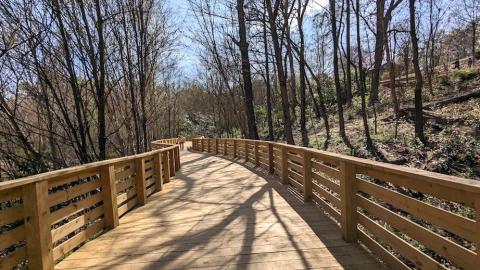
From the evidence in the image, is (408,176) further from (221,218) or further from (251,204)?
(251,204)

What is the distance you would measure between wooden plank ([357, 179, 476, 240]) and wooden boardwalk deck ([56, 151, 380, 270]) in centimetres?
66

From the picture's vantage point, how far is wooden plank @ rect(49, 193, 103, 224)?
421 centimetres

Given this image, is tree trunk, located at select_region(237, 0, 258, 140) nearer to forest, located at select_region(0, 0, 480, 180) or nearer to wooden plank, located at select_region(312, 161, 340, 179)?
forest, located at select_region(0, 0, 480, 180)

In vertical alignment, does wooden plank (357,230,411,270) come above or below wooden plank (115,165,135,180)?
below

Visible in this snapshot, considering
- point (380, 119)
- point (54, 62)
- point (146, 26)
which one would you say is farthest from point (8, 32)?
point (380, 119)

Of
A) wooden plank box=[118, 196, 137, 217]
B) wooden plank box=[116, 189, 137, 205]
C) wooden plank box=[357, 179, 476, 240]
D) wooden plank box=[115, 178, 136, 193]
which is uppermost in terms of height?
wooden plank box=[357, 179, 476, 240]

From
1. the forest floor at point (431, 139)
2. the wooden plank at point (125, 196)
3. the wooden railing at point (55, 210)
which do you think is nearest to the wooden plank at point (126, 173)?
the wooden railing at point (55, 210)

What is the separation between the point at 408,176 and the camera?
3387 mm

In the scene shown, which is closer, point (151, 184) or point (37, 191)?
point (37, 191)

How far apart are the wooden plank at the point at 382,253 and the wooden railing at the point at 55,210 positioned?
9.91 ft

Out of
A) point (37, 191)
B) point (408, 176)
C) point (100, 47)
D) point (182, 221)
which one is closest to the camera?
point (408, 176)

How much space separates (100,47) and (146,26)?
557cm

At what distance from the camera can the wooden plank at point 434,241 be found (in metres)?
2.74

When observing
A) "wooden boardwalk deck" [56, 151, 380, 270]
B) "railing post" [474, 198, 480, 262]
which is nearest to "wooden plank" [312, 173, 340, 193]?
"wooden boardwalk deck" [56, 151, 380, 270]
